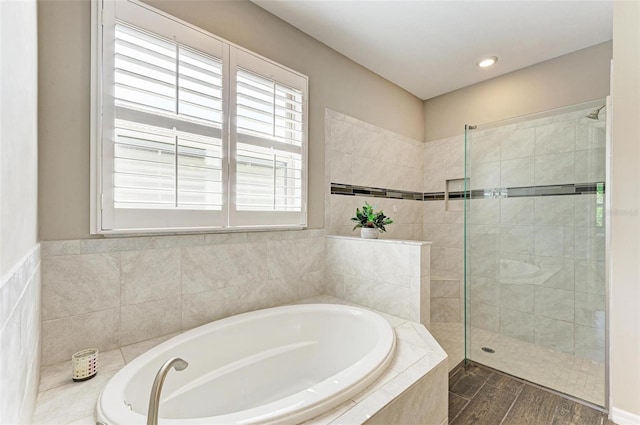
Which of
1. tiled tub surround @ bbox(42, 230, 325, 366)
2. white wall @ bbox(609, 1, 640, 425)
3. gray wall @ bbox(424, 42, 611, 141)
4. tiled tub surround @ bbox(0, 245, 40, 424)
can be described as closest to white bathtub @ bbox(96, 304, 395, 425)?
tiled tub surround @ bbox(42, 230, 325, 366)

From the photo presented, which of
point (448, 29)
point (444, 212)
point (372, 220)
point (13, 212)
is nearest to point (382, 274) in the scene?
point (372, 220)

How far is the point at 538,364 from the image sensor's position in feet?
7.13

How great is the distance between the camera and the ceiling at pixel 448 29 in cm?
212

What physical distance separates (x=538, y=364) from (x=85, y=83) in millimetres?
3485

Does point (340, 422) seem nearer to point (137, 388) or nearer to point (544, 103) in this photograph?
point (137, 388)

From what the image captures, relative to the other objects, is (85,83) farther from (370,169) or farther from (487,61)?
(487,61)

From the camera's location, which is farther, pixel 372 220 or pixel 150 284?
pixel 372 220

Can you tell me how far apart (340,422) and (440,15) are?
273 centimetres

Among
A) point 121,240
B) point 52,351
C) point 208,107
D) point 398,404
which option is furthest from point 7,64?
point 398,404

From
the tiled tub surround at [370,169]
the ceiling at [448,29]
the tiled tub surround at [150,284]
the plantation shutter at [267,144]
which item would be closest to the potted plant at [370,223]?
the tiled tub surround at [370,169]

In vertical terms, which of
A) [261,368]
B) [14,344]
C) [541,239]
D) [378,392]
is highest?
[541,239]

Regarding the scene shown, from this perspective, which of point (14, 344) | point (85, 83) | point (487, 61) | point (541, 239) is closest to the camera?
point (14, 344)

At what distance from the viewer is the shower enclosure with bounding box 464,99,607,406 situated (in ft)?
6.59

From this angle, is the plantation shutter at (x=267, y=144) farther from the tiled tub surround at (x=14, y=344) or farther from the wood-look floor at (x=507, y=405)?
the wood-look floor at (x=507, y=405)
